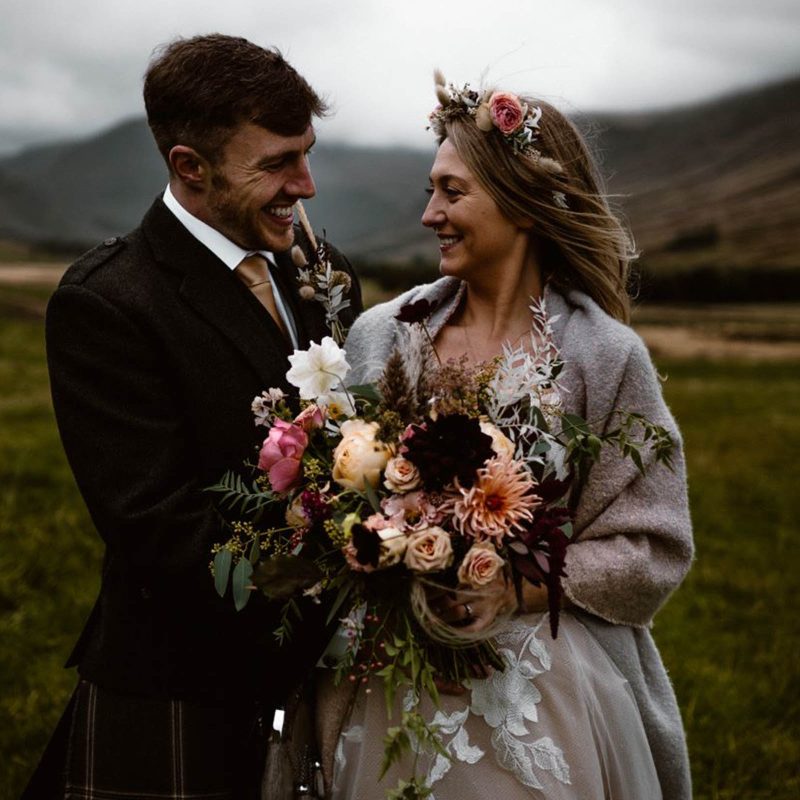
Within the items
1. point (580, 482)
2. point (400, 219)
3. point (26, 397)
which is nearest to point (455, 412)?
point (580, 482)

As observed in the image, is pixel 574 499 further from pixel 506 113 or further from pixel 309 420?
pixel 506 113

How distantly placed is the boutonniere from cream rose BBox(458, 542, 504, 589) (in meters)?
1.11

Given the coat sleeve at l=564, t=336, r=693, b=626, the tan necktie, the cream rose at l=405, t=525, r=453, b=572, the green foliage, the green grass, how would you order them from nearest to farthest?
the cream rose at l=405, t=525, r=453, b=572, the green foliage, the coat sleeve at l=564, t=336, r=693, b=626, the tan necktie, the green grass

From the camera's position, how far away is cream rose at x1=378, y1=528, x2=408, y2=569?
214 cm

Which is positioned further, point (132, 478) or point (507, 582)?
point (132, 478)

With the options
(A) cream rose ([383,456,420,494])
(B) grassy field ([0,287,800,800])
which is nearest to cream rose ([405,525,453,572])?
(A) cream rose ([383,456,420,494])

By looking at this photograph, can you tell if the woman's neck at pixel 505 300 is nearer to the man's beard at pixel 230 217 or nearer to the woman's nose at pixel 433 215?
the woman's nose at pixel 433 215

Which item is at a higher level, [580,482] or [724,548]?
[580,482]

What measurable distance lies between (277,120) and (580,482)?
61.2 inches

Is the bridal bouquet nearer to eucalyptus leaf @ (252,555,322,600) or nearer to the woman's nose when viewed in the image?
eucalyptus leaf @ (252,555,322,600)

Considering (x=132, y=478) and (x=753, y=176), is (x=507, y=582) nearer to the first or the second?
(x=132, y=478)

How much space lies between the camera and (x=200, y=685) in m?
2.96

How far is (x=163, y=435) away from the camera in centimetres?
277

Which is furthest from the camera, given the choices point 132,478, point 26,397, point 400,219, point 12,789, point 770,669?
point 400,219
